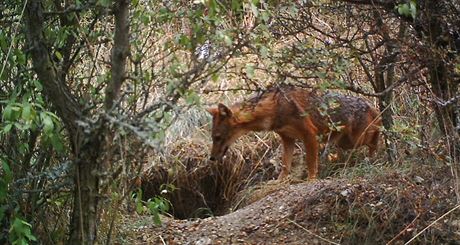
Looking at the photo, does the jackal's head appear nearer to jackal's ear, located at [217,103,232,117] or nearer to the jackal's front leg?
jackal's ear, located at [217,103,232,117]

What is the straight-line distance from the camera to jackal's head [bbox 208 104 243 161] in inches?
272

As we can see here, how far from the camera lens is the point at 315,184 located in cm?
583

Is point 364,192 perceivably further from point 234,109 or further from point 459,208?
point 234,109

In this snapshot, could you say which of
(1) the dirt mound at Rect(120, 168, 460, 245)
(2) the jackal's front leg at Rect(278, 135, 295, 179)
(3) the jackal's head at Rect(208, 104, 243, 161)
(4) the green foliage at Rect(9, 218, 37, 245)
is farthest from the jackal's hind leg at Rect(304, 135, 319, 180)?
(4) the green foliage at Rect(9, 218, 37, 245)

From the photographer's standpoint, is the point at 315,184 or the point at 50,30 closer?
the point at 50,30

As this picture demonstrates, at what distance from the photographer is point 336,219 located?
509 cm

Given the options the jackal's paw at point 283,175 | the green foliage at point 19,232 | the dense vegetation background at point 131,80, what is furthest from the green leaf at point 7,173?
the jackal's paw at point 283,175

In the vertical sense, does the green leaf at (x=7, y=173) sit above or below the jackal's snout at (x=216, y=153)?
above

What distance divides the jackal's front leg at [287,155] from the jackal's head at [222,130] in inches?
15.7

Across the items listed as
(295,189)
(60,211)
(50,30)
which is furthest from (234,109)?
(50,30)

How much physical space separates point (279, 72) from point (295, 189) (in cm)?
193

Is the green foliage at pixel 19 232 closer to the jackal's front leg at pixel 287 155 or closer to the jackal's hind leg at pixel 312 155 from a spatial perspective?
the jackal's hind leg at pixel 312 155

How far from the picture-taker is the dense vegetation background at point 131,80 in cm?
339

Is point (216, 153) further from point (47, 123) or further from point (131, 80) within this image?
point (47, 123)
